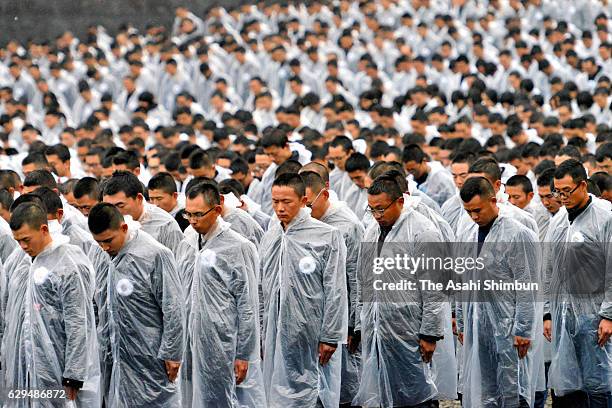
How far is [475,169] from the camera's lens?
33.6 feet

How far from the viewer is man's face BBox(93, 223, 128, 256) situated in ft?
25.3

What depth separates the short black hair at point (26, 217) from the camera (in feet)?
24.5

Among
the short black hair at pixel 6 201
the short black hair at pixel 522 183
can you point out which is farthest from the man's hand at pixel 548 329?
the short black hair at pixel 6 201

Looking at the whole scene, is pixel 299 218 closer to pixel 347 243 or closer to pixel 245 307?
pixel 245 307

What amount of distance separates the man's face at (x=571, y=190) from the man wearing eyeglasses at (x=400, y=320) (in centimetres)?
95

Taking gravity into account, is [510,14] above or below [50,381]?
above

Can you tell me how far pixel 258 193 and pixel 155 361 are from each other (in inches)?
174

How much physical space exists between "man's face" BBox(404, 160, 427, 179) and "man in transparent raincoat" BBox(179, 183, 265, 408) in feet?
13.6

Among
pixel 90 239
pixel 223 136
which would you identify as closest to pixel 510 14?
pixel 223 136

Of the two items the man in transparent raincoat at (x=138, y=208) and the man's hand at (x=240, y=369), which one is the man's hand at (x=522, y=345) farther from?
the man in transparent raincoat at (x=138, y=208)

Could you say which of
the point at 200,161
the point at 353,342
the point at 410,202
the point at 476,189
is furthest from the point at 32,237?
the point at 200,161

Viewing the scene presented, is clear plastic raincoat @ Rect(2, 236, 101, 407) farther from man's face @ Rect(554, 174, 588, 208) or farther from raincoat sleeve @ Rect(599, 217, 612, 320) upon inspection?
raincoat sleeve @ Rect(599, 217, 612, 320)

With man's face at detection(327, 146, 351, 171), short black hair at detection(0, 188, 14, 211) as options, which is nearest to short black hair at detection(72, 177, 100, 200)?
short black hair at detection(0, 188, 14, 211)

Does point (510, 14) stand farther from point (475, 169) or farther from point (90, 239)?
point (90, 239)
